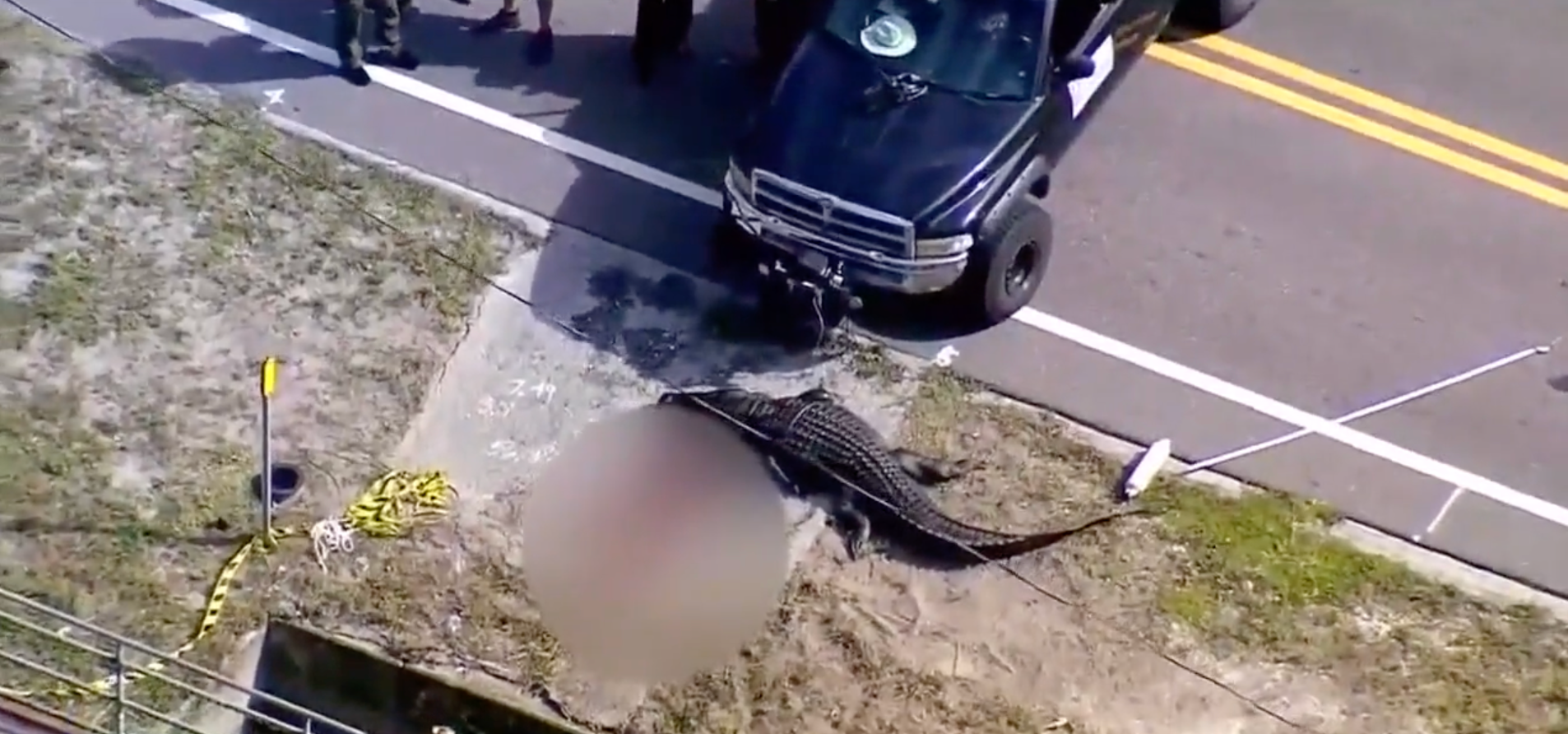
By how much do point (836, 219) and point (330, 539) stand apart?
129 inches

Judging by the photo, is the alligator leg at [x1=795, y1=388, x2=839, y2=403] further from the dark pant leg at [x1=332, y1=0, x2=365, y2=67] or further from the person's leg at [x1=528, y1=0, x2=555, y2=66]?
the dark pant leg at [x1=332, y1=0, x2=365, y2=67]

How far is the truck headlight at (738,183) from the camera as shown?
12.4m

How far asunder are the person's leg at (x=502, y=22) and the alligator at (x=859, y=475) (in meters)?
3.81

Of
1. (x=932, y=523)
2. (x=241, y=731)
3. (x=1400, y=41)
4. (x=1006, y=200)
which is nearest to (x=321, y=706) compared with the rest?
(x=241, y=731)

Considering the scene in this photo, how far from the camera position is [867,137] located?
40.2 feet

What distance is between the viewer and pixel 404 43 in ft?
47.5

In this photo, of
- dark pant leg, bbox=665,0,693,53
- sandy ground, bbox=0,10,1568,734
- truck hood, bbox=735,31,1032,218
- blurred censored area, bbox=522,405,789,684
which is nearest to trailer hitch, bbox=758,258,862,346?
sandy ground, bbox=0,10,1568,734

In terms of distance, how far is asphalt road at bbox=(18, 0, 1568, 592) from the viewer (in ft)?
40.4

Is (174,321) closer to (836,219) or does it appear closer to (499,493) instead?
(499,493)

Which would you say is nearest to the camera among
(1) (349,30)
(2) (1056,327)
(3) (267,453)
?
(3) (267,453)

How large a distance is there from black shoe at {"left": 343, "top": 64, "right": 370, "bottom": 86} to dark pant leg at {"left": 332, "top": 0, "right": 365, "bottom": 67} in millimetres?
19

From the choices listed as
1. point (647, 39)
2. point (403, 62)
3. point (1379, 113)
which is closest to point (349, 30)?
point (403, 62)

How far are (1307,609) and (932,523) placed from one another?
1.99m

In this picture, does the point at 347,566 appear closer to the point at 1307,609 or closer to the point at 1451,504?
the point at 1307,609
